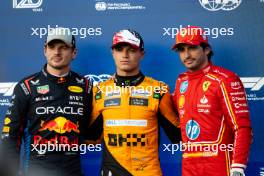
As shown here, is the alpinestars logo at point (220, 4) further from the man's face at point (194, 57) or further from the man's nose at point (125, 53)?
the man's nose at point (125, 53)

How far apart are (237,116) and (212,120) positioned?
15 centimetres

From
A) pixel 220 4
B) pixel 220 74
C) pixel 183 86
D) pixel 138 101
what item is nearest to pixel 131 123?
pixel 138 101

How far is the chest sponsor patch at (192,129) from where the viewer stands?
267cm

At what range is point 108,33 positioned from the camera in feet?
10.4

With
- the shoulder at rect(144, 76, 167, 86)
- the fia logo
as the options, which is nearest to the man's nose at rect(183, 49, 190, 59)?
the shoulder at rect(144, 76, 167, 86)

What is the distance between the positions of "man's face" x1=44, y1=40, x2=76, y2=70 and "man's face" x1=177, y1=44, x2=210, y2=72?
72 cm

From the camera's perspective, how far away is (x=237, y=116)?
8.46 ft

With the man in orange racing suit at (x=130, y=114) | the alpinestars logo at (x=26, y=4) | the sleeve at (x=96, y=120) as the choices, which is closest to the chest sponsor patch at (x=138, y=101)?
the man in orange racing suit at (x=130, y=114)

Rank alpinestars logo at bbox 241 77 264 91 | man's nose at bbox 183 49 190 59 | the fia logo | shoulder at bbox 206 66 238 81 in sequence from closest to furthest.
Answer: shoulder at bbox 206 66 238 81 < man's nose at bbox 183 49 190 59 < alpinestars logo at bbox 241 77 264 91 < the fia logo

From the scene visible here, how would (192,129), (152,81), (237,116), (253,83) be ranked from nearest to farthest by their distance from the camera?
(237,116), (192,129), (152,81), (253,83)

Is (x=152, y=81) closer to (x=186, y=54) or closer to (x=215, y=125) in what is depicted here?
(x=186, y=54)

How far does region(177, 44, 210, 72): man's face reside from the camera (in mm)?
2746

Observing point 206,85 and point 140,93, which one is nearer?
point 206,85

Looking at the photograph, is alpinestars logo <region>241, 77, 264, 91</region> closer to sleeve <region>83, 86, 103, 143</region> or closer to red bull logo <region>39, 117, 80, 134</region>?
sleeve <region>83, 86, 103, 143</region>
